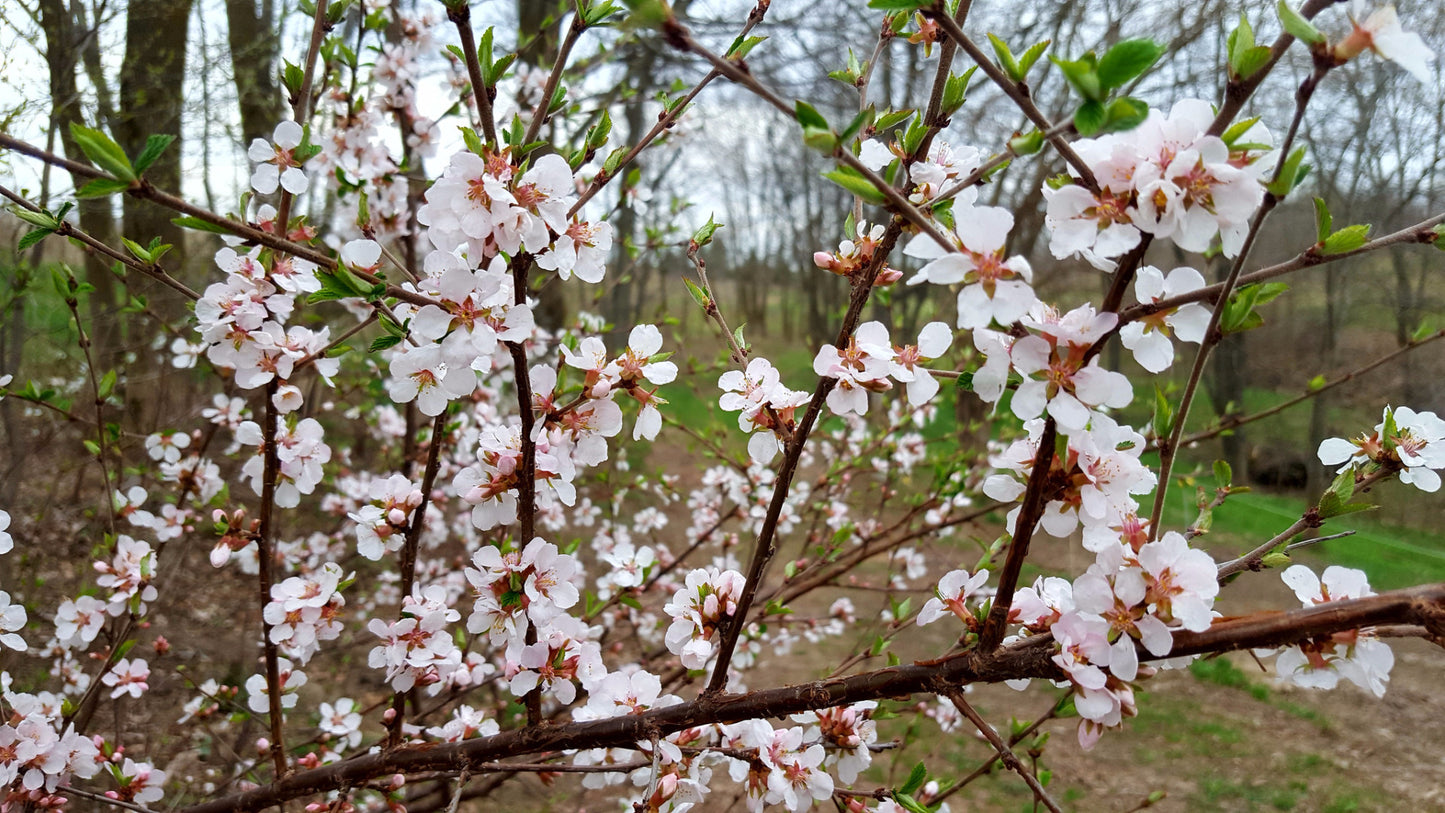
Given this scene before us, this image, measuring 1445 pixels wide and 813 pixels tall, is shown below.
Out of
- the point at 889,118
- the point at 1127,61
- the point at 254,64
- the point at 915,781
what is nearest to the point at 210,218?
the point at 889,118

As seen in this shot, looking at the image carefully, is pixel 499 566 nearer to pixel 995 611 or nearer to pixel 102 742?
pixel 995 611

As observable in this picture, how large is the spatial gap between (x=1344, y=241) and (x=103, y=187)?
1.47 m

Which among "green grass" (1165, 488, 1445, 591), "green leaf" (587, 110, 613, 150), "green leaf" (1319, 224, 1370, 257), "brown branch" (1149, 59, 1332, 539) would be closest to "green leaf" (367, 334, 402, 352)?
"green leaf" (587, 110, 613, 150)

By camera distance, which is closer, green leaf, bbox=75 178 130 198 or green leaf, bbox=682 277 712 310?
green leaf, bbox=75 178 130 198

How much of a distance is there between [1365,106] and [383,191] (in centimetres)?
763

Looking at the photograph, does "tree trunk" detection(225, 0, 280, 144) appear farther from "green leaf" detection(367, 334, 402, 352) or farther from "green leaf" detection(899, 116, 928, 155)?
"green leaf" detection(899, 116, 928, 155)

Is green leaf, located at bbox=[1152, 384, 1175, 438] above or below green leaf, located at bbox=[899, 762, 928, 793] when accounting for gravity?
above

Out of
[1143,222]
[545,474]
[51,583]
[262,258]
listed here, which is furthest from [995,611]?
[51,583]

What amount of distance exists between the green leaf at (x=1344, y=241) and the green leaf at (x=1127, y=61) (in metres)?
0.31

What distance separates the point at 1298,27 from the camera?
0.68 metres

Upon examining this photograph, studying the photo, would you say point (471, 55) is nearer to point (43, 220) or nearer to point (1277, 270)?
point (43, 220)

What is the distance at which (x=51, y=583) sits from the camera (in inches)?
210

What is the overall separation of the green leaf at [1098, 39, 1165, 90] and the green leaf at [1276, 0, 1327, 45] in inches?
3.8

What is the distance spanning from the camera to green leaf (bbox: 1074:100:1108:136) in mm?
728
